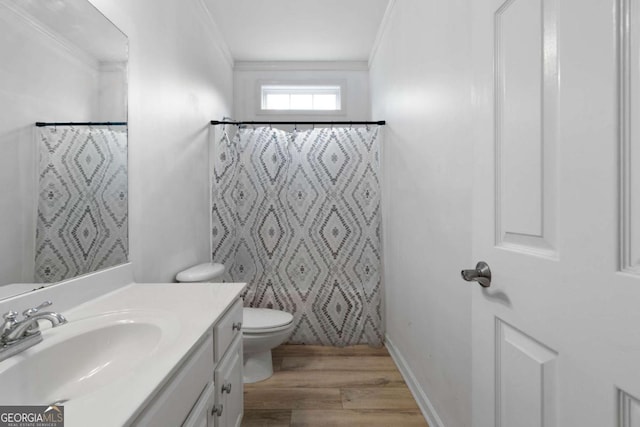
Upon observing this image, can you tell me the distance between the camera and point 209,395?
3.11ft

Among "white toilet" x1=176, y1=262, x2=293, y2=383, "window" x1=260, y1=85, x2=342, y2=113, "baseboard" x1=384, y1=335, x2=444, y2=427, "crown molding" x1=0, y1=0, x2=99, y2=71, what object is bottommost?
"baseboard" x1=384, y1=335, x2=444, y2=427

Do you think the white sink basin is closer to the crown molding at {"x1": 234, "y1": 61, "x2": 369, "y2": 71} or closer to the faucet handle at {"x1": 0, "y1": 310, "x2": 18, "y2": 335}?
the faucet handle at {"x1": 0, "y1": 310, "x2": 18, "y2": 335}

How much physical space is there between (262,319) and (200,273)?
496mm

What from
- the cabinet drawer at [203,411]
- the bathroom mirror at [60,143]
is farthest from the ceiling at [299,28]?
the cabinet drawer at [203,411]

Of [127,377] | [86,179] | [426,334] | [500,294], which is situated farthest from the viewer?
[426,334]

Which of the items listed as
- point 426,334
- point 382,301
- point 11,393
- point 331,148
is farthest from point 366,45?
point 11,393

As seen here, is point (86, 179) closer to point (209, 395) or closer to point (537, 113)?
point (209, 395)

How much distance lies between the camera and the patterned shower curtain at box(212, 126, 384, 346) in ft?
7.79

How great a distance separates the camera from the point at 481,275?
0.79m

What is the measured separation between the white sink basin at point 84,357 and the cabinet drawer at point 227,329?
18cm

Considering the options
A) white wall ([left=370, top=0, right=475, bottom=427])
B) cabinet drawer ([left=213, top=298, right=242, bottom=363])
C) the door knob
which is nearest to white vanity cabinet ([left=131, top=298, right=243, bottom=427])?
cabinet drawer ([left=213, top=298, right=242, bottom=363])

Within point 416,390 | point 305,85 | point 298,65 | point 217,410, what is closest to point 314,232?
point 416,390

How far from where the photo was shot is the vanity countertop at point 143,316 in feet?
1.66

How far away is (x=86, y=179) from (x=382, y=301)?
6.80 ft
